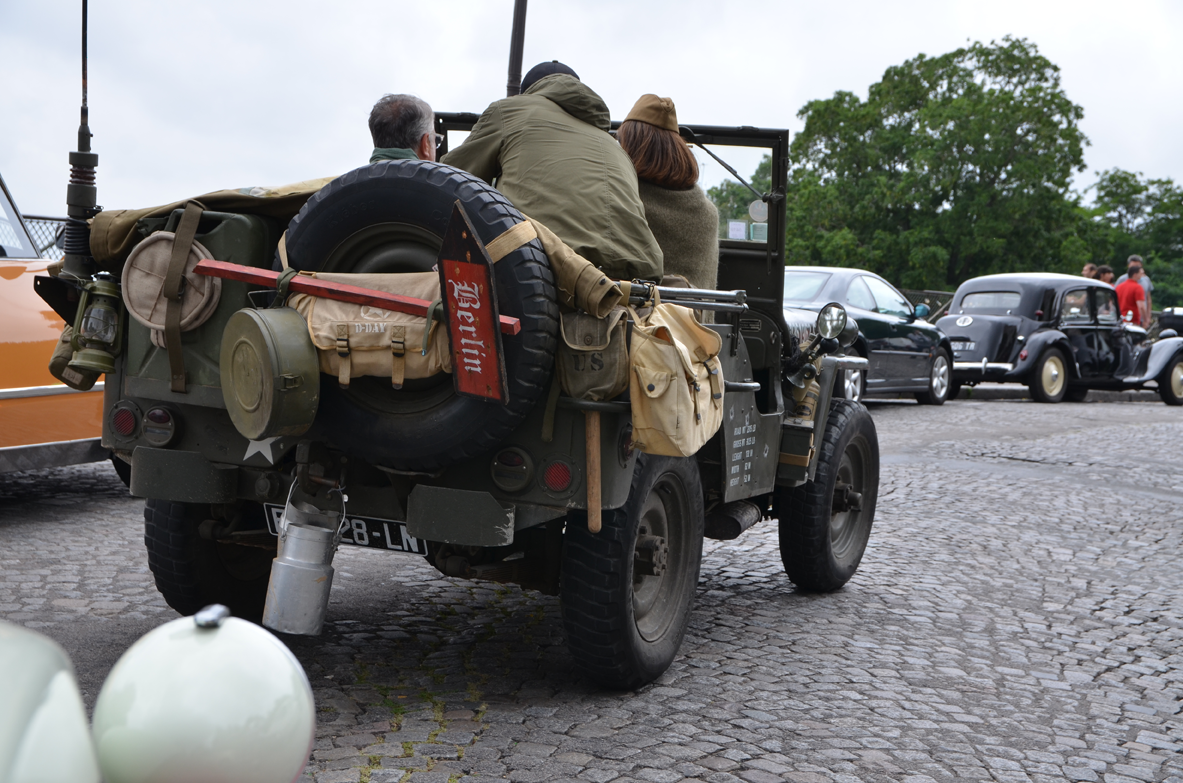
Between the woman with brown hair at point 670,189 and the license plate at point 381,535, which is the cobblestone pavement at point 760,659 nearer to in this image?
the license plate at point 381,535

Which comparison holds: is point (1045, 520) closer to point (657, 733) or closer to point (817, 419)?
point (817, 419)

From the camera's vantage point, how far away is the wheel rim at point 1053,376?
18156 millimetres

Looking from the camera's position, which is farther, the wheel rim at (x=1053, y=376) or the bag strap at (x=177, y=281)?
the wheel rim at (x=1053, y=376)

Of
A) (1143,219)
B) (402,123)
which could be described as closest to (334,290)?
(402,123)

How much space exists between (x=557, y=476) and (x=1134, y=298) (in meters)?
20.3

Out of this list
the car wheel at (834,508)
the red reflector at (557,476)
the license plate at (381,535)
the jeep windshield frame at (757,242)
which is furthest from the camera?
the jeep windshield frame at (757,242)

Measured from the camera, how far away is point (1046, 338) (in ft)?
58.9

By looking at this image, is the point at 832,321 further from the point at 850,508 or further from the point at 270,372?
the point at 270,372

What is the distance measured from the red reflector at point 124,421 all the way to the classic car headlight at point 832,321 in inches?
113

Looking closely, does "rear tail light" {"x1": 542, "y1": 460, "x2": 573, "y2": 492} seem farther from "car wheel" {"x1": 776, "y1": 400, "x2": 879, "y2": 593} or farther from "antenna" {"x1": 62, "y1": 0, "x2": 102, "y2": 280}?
"car wheel" {"x1": 776, "y1": 400, "x2": 879, "y2": 593}

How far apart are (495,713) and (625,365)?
1129 mm

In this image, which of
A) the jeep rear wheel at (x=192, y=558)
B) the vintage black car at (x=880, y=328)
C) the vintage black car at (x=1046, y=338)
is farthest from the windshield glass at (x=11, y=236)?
the vintage black car at (x=1046, y=338)

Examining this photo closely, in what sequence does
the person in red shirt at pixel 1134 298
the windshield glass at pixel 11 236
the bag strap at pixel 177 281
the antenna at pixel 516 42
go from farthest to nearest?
the person in red shirt at pixel 1134 298 < the antenna at pixel 516 42 < the windshield glass at pixel 11 236 < the bag strap at pixel 177 281

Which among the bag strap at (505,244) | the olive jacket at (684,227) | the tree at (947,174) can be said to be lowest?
the bag strap at (505,244)
